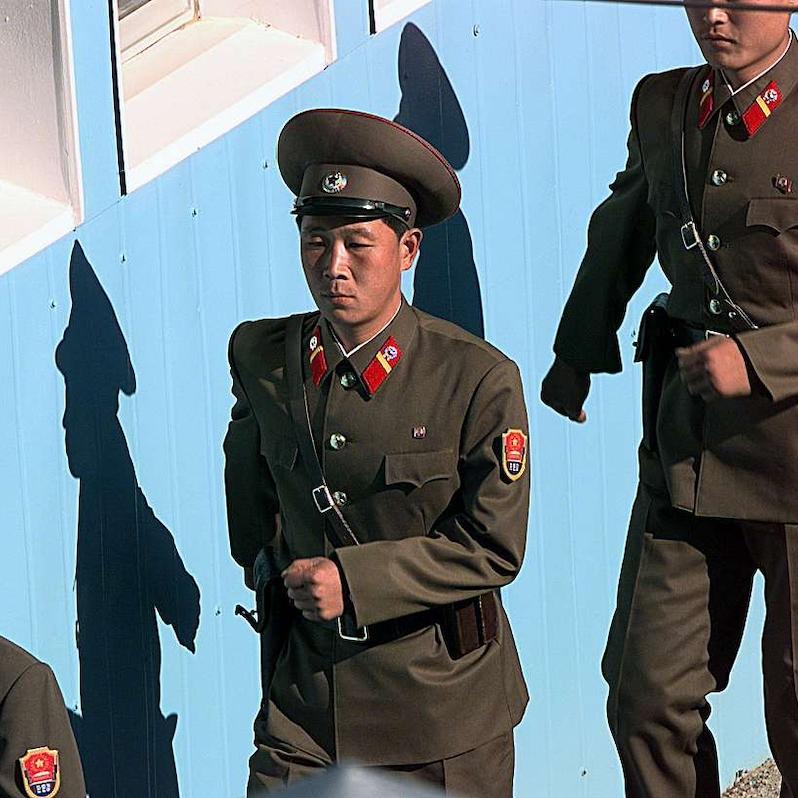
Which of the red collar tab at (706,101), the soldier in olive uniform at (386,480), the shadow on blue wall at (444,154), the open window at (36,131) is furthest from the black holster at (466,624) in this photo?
the shadow on blue wall at (444,154)

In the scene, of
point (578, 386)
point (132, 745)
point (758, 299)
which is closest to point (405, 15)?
point (578, 386)

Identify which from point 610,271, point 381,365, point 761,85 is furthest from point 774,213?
point 381,365

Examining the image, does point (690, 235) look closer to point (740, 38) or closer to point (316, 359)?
point (740, 38)

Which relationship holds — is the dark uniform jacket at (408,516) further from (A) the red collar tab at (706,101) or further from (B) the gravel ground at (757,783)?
(B) the gravel ground at (757,783)

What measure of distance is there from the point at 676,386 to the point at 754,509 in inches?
10.3

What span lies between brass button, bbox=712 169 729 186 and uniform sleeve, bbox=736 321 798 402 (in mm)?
267

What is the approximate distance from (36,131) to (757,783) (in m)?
2.71

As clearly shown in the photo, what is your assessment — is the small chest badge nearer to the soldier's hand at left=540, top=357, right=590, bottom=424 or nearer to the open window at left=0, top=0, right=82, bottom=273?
the soldier's hand at left=540, top=357, right=590, bottom=424

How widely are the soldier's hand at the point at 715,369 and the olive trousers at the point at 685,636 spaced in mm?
338

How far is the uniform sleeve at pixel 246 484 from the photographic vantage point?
3877mm

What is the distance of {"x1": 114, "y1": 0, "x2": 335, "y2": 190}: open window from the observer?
13.9 ft

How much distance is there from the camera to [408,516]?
375 centimetres

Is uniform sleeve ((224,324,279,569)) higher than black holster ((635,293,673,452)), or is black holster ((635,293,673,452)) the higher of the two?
black holster ((635,293,673,452))

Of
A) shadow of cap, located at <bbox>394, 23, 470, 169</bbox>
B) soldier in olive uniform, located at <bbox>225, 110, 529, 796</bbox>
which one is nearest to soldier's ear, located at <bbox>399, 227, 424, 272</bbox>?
soldier in olive uniform, located at <bbox>225, 110, 529, 796</bbox>
